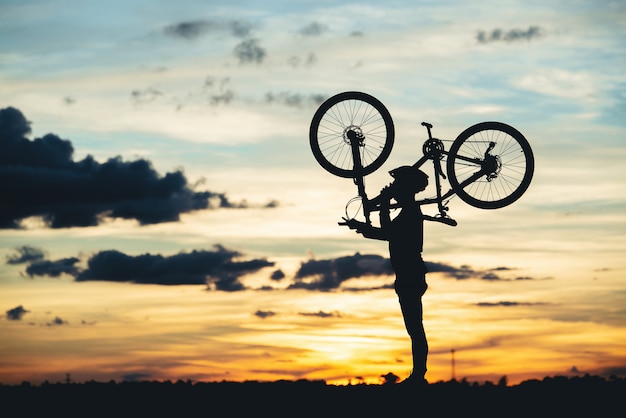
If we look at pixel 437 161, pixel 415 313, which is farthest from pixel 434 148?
pixel 415 313

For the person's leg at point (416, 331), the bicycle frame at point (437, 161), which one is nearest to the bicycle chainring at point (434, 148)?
the bicycle frame at point (437, 161)

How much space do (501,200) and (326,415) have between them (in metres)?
7.01

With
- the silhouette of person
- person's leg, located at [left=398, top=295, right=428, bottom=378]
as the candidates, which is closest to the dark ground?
person's leg, located at [left=398, top=295, right=428, bottom=378]

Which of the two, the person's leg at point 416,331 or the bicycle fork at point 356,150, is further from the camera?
the bicycle fork at point 356,150

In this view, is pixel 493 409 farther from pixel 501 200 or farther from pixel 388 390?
pixel 501 200

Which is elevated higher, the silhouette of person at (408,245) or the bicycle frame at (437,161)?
the bicycle frame at (437,161)

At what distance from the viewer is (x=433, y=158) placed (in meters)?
18.9

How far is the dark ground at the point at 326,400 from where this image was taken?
1533 centimetres

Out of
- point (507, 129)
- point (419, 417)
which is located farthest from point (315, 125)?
point (419, 417)

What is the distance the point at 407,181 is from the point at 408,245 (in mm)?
1384

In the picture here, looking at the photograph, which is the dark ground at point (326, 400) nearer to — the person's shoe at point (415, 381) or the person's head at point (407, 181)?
the person's shoe at point (415, 381)

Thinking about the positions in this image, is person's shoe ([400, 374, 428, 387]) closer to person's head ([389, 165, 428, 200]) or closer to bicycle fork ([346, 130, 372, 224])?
person's head ([389, 165, 428, 200])

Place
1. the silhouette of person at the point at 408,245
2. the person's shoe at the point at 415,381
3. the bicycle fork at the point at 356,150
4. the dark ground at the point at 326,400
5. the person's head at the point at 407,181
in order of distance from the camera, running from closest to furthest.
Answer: the dark ground at the point at 326,400
the person's shoe at the point at 415,381
the silhouette of person at the point at 408,245
the person's head at the point at 407,181
the bicycle fork at the point at 356,150

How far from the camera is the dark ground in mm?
15328
